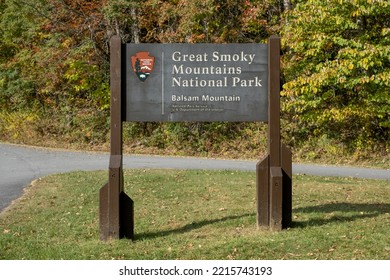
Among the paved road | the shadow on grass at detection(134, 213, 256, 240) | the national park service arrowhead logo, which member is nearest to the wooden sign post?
the national park service arrowhead logo

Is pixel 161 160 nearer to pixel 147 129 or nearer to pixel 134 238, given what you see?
pixel 147 129

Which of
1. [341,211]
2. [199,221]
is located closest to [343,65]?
[341,211]

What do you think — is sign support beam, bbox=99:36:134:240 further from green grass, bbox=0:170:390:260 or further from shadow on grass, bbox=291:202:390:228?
shadow on grass, bbox=291:202:390:228

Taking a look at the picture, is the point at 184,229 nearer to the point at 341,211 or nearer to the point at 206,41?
the point at 341,211

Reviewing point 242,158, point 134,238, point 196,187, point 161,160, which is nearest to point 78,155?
point 161,160

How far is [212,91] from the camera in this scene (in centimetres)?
917

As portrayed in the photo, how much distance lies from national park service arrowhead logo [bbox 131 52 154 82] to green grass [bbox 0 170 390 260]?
220 centimetres

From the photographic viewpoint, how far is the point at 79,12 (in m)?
28.0

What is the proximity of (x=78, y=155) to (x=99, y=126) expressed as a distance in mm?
6040

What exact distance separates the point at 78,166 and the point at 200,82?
1056cm

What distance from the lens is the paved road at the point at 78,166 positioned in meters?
16.4

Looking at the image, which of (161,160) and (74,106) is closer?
(161,160)

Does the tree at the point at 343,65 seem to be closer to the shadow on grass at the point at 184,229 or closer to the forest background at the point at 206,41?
the forest background at the point at 206,41

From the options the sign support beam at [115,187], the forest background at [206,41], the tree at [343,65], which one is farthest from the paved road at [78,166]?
the sign support beam at [115,187]
